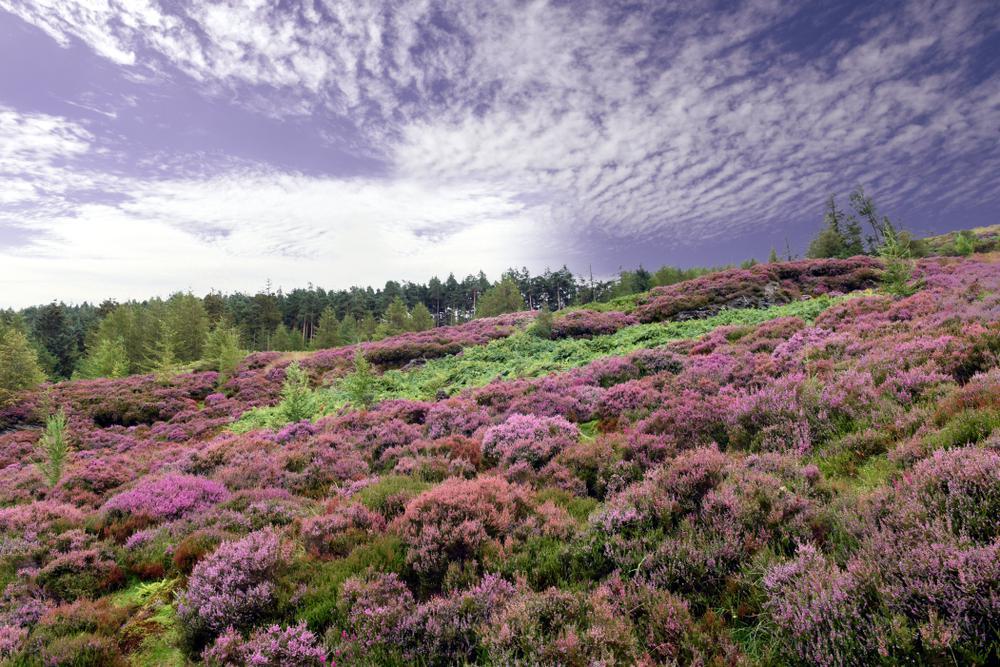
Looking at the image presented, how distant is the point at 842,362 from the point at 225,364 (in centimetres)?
3994

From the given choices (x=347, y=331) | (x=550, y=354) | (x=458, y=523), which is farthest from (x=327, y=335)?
(x=458, y=523)

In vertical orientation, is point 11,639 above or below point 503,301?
below

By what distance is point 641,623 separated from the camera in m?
3.89

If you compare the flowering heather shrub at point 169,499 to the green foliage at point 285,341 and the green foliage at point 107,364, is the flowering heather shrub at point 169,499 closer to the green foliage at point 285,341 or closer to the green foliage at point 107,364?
the green foliage at point 107,364

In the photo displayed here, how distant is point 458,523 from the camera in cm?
612

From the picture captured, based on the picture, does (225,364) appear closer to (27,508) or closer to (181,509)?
(27,508)

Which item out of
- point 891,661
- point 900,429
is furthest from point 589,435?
point 891,661

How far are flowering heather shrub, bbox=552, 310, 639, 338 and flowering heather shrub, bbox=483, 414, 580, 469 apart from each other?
16.5 m

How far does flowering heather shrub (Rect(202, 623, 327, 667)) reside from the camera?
165 inches

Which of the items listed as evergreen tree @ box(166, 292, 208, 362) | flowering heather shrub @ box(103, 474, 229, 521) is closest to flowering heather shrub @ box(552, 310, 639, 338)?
flowering heather shrub @ box(103, 474, 229, 521)

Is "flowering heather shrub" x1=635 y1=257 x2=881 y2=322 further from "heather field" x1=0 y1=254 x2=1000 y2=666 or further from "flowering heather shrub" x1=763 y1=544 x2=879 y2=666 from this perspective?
"flowering heather shrub" x1=763 y1=544 x2=879 y2=666

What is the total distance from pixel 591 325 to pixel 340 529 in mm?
22640

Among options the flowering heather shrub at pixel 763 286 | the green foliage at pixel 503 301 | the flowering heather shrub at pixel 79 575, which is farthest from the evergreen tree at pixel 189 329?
the flowering heather shrub at pixel 79 575

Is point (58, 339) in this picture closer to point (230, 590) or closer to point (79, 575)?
point (79, 575)
